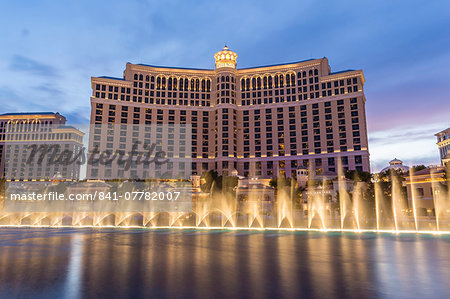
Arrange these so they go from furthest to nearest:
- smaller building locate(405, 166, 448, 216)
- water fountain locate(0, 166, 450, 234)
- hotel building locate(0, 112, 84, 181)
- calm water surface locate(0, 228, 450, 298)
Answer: hotel building locate(0, 112, 84, 181)
smaller building locate(405, 166, 448, 216)
water fountain locate(0, 166, 450, 234)
calm water surface locate(0, 228, 450, 298)

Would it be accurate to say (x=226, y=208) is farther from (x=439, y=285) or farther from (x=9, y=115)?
(x=9, y=115)

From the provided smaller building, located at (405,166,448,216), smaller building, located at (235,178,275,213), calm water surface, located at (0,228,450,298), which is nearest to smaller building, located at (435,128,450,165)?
smaller building, located at (405,166,448,216)

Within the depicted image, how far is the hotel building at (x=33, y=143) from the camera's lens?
5699 inches

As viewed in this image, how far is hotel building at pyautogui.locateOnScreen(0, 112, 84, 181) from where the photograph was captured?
145 metres

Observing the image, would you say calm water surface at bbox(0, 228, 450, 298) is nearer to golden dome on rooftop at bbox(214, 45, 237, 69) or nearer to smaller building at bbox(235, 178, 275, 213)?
smaller building at bbox(235, 178, 275, 213)

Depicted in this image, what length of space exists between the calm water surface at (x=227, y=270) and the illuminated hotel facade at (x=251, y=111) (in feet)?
286

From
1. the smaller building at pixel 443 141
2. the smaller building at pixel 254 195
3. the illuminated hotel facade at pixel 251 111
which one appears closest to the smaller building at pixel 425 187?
the smaller building at pixel 254 195

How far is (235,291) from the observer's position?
11.5 m

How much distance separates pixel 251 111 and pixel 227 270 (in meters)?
108

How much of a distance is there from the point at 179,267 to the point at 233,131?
102 meters

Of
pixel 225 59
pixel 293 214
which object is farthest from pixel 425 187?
pixel 225 59

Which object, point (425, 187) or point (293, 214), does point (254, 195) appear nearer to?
point (293, 214)

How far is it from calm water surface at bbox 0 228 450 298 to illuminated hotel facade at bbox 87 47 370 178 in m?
87.2

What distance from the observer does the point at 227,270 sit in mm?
14922
